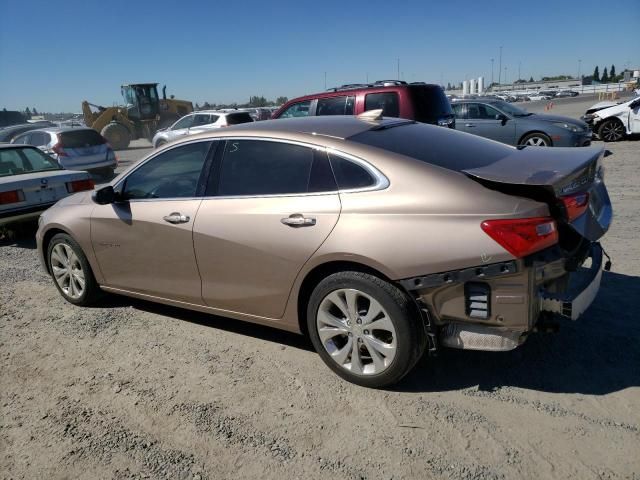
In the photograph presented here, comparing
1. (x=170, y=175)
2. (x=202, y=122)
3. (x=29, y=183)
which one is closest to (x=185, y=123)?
(x=202, y=122)

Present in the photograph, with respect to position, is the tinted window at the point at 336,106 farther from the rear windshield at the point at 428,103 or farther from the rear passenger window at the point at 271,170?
the rear passenger window at the point at 271,170

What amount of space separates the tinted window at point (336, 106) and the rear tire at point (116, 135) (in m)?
19.5

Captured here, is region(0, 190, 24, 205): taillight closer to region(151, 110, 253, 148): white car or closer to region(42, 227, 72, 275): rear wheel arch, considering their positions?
region(42, 227, 72, 275): rear wheel arch

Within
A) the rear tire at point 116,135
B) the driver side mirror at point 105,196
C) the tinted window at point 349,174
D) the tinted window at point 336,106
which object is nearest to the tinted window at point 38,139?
the tinted window at point 336,106

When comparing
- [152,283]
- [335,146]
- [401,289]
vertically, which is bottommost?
[152,283]

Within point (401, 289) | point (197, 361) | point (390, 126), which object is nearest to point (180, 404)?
point (197, 361)

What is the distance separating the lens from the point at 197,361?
3684 millimetres

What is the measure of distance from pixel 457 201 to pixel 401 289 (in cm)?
58

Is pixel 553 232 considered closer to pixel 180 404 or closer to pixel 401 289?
pixel 401 289

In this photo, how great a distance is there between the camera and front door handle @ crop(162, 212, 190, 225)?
12.3 ft

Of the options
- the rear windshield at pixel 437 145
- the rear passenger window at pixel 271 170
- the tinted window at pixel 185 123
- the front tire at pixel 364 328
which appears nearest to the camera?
the front tire at pixel 364 328

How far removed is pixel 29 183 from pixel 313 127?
212 inches

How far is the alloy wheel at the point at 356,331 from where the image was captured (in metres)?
3.02

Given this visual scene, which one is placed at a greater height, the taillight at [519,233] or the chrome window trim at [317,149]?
the chrome window trim at [317,149]
